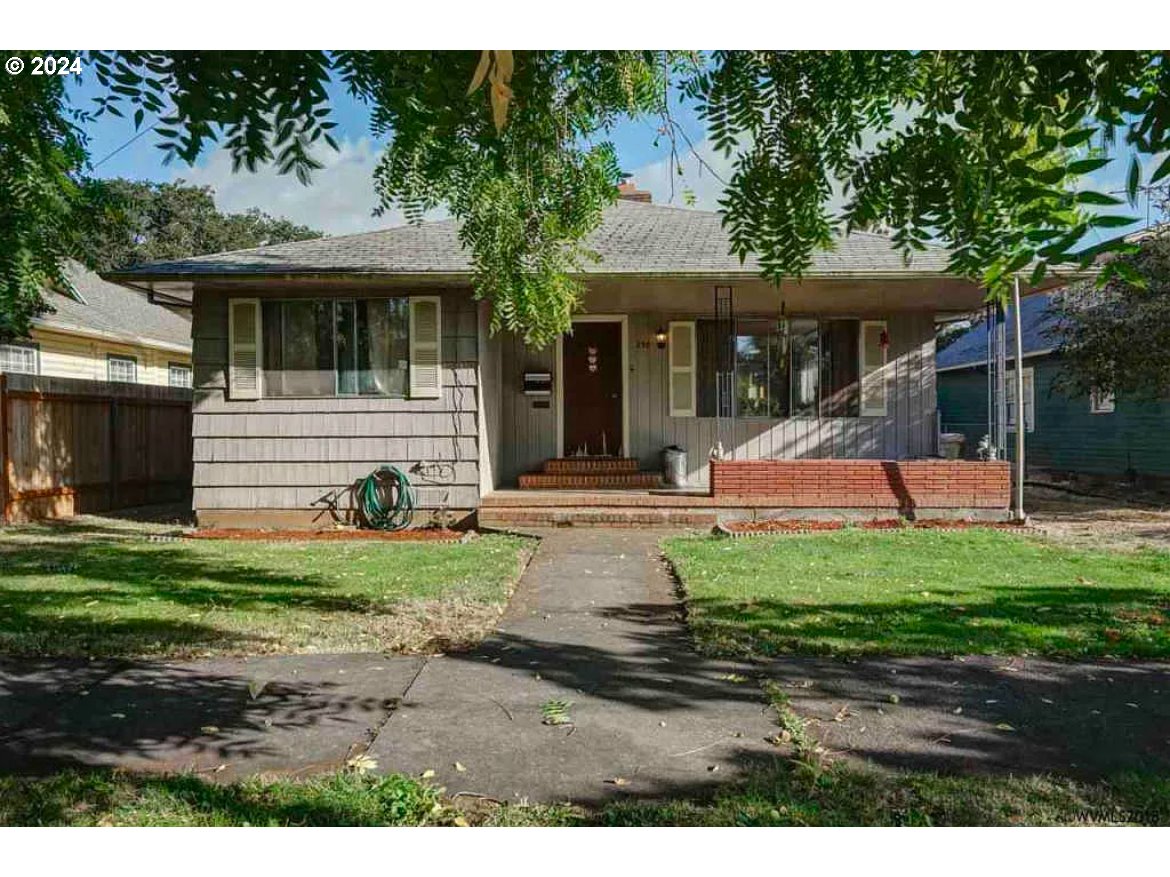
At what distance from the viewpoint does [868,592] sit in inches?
226

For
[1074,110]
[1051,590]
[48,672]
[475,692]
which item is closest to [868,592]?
[1051,590]

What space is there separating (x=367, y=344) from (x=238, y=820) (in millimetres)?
7993

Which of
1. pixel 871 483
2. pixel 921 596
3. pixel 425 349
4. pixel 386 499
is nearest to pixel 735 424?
pixel 871 483

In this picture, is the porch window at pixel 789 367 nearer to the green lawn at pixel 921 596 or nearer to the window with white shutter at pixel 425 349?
the green lawn at pixel 921 596

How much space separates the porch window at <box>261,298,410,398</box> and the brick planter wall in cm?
411

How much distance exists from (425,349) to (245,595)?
4.56 m

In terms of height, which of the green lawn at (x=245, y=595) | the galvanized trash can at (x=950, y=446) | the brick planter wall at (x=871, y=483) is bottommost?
the green lawn at (x=245, y=595)

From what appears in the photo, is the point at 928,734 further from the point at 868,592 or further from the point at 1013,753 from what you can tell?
the point at 868,592

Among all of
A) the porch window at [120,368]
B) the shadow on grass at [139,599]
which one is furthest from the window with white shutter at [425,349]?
the porch window at [120,368]

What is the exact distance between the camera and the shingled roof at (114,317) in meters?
15.2

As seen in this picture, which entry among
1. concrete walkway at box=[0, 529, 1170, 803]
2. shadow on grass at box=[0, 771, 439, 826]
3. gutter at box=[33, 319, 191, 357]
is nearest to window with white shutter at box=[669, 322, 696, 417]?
concrete walkway at box=[0, 529, 1170, 803]

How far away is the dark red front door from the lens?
11672 mm

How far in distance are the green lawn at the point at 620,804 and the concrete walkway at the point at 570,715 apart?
13 cm

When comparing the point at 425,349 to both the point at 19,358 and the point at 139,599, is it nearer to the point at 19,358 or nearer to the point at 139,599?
the point at 139,599
